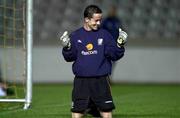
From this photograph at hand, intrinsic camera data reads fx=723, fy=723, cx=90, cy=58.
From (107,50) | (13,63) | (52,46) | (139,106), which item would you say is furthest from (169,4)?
(107,50)

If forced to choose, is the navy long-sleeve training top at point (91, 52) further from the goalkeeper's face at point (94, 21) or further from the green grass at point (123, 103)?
the green grass at point (123, 103)

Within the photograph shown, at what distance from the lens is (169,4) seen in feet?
70.9

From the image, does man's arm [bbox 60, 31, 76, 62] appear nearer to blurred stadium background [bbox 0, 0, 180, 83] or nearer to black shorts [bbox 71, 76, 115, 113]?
black shorts [bbox 71, 76, 115, 113]

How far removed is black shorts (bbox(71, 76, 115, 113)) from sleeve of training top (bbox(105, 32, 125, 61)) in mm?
315

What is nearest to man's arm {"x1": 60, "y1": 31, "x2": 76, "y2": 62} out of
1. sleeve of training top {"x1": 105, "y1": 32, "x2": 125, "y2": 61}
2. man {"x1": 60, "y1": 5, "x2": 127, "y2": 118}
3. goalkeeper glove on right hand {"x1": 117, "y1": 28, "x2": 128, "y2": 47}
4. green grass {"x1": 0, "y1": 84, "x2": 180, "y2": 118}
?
man {"x1": 60, "y1": 5, "x2": 127, "y2": 118}

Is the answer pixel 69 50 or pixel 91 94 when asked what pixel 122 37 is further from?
pixel 91 94

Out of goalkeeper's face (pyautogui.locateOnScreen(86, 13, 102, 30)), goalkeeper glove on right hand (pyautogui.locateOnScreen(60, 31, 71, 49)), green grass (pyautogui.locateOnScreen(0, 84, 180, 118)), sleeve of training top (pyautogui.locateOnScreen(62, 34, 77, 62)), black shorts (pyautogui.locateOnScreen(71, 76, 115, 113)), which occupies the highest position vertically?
goalkeeper's face (pyautogui.locateOnScreen(86, 13, 102, 30))

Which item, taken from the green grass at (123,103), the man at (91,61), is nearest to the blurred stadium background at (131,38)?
the green grass at (123,103)

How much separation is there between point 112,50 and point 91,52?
11.3 inches

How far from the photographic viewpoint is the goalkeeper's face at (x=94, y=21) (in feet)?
31.5

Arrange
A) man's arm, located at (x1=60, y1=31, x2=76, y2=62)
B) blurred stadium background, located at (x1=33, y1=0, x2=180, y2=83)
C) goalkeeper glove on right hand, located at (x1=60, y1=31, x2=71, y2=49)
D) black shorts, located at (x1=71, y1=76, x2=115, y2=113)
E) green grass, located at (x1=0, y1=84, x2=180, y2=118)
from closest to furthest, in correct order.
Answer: goalkeeper glove on right hand, located at (x1=60, y1=31, x2=71, y2=49), man's arm, located at (x1=60, y1=31, x2=76, y2=62), black shorts, located at (x1=71, y1=76, x2=115, y2=113), green grass, located at (x1=0, y1=84, x2=180, y2=118), blurred stadium background, located at (x1=33, y1=0, x2=180, y2=83)

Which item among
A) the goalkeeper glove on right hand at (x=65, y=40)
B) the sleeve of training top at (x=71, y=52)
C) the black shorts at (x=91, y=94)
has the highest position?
the goalkeeper glove on right hand at (x=65, y=40)

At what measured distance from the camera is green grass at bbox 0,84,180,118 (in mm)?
11469

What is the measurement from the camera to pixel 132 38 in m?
21.4
